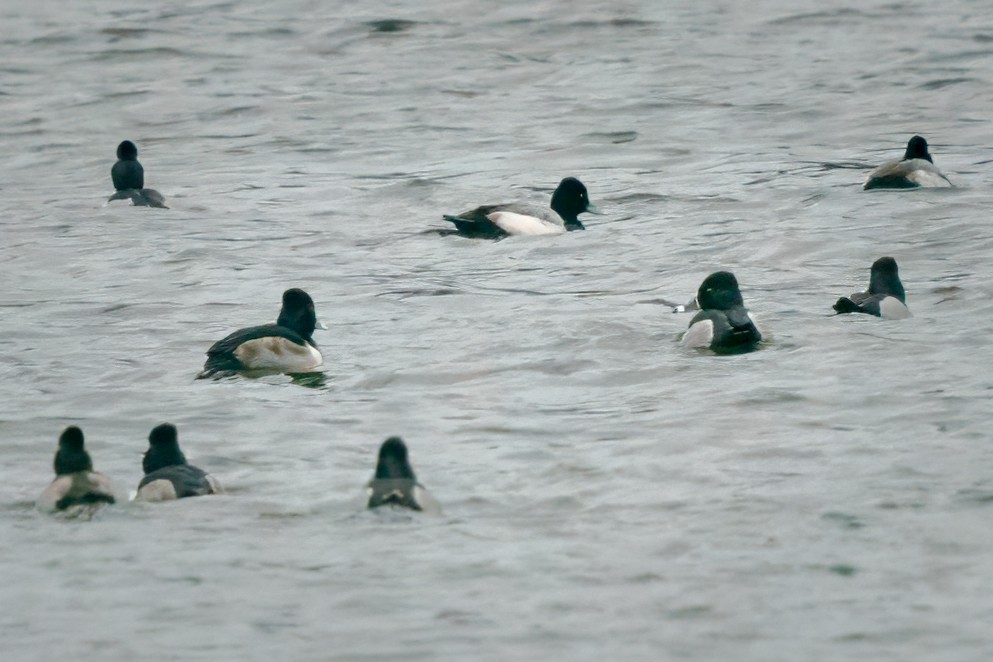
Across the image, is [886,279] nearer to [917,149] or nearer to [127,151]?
[917,149]

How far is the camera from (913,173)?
63.8 feet

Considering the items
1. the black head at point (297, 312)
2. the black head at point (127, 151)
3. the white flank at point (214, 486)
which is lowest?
the white flank at point (214, 486)

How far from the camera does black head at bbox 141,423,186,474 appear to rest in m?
10.8

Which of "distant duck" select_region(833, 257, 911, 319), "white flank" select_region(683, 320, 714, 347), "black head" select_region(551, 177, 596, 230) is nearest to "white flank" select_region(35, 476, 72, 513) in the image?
"white flank" select_region(683, 320, 714, 347)

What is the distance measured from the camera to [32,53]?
3194 centimetres

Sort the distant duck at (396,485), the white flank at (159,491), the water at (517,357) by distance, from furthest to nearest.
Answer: the white flank at (159,491), the distant duck at (396,485), the water at (517,357)

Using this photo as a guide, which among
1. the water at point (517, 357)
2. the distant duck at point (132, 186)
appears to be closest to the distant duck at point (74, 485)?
the water at point (517, 357)

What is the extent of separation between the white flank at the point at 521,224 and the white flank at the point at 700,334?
5203mm

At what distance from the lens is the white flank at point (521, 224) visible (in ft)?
61.9

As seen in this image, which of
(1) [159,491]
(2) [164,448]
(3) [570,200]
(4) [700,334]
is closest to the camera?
(1) [159,491]

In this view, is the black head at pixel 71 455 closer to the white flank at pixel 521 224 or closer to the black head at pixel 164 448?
the black head at pixel 164 448

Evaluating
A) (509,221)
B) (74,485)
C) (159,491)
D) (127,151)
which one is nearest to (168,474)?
(159,491)

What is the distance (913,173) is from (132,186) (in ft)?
27.9

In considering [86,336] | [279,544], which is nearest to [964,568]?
[279,544]
